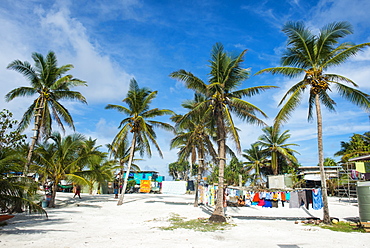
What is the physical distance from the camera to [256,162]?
4003cm

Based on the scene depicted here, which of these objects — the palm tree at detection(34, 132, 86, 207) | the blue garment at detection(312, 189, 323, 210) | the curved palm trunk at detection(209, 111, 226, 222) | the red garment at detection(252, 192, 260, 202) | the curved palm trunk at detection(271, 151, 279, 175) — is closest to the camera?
the curved palm trunk at detection(209, 111, 226, 222)

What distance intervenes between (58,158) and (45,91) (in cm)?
487

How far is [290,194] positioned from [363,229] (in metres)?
7.75

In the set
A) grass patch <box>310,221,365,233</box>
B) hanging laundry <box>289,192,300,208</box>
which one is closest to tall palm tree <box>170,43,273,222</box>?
grass patch <box>310,221,365,233</box>

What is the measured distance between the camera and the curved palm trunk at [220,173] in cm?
1274

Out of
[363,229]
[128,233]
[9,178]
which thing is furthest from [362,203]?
[9,178]

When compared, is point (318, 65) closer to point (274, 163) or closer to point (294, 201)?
point (294, 201)

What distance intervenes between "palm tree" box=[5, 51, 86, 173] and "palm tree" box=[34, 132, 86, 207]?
1.19m

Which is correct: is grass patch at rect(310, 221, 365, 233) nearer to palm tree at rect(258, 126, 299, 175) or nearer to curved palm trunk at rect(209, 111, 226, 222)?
curved palm trunk at rect(209, 111, 226, 222)

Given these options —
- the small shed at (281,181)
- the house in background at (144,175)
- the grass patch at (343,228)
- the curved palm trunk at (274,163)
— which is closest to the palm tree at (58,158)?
the grass patch at (343,228)

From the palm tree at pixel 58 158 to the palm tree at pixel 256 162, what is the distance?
92.4 feet

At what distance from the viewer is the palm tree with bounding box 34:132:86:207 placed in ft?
56.7

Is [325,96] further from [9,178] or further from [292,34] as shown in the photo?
[9,178]

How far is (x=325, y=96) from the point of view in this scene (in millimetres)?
14266
